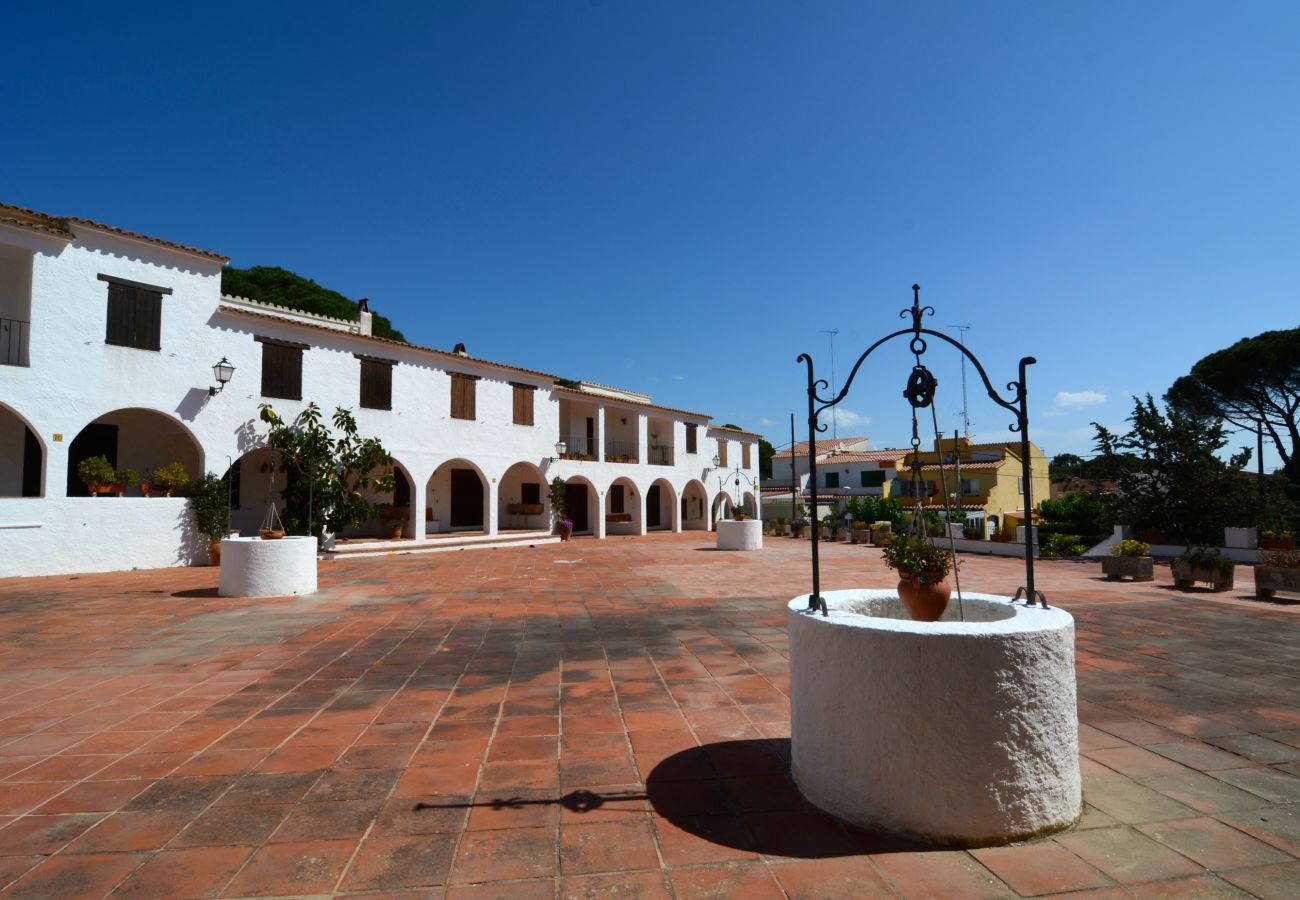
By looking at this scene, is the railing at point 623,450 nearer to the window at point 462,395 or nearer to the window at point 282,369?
the window at point 462,395

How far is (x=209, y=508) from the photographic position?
1409cm

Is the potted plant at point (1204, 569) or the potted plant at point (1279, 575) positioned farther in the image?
the potted plant at point (1204, 569)

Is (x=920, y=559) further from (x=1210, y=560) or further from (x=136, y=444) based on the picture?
(x=136, y=444)

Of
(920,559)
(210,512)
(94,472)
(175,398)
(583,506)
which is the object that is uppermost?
(175,398)

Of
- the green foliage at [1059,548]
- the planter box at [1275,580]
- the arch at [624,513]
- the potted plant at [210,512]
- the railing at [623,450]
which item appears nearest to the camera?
the planter box at [1275,580]

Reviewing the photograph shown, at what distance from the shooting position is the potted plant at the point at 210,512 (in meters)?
14.0

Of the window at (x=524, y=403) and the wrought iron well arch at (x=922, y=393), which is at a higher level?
the window at (x=524, y=403)

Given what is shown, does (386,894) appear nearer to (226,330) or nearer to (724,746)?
(724,746)

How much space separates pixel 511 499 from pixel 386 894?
874 inches

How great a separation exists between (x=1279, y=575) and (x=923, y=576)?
10892mm

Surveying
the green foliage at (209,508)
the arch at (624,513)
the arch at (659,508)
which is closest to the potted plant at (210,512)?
the green foliage at (209,508)

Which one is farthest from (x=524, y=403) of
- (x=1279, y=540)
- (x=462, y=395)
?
(x=1279, y=540)

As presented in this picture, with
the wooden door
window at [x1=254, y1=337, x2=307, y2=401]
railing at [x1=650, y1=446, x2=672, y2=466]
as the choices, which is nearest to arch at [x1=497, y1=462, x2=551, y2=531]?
the wooden door

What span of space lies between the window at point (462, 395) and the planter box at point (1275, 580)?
740 inches
